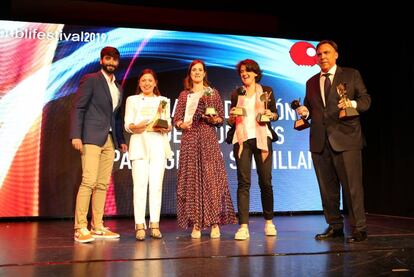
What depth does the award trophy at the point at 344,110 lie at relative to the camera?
9.48 ft

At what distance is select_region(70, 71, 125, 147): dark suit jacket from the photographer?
321cm

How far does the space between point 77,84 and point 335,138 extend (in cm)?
313

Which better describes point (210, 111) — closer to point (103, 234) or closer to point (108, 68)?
point (108, 68)

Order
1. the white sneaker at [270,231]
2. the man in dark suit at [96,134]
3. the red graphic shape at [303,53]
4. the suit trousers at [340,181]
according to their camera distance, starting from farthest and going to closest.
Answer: the red graphic shape at [303,53]
the white sneaker at [270,231]
the man in dark suit at [96,134]
the suit trousers at [340,181]

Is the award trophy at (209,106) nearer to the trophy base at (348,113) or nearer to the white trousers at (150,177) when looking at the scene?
the white trousers at (150,177)

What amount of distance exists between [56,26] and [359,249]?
4043 millimetres

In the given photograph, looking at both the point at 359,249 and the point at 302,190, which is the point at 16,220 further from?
the point at 359,249

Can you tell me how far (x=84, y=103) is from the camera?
10.6ft

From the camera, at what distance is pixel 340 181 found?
3.13 metres

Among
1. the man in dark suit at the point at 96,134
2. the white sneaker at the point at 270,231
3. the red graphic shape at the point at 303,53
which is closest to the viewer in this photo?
the man in dark suit at the point at 96,134

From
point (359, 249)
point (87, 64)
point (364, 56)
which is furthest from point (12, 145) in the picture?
point (364, 56)

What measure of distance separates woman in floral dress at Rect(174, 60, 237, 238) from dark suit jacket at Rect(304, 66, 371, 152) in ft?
2.37

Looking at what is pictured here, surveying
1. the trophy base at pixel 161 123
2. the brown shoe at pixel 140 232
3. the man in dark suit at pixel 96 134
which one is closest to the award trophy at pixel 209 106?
the trophy base at pixel 161 123

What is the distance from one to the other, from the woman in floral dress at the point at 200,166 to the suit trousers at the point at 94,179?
1.96ft
